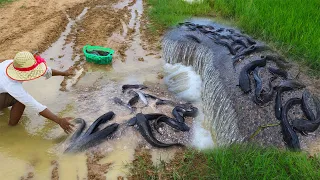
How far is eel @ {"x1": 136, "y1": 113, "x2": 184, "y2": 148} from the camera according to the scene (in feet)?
13.1

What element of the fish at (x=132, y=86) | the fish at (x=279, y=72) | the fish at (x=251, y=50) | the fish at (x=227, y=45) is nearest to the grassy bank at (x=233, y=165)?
the fish at (x=279, y=72)

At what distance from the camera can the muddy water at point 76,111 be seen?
12.1ft

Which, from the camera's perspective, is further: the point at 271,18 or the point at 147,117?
the point at 271,18

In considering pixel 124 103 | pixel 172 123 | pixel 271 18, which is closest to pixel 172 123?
pixel 172 123

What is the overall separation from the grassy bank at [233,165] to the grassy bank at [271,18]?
2148mm

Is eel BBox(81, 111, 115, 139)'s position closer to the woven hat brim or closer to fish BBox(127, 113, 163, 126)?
fish BBox(127, 113, 163, 126)

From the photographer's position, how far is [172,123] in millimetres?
4375

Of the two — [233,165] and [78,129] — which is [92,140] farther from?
[233,165]

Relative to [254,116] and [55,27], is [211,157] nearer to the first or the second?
[254,116]

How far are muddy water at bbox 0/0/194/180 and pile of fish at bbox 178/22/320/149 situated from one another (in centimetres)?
118

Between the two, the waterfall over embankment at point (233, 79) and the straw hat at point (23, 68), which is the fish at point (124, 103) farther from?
the straw hat at point (23, 68)

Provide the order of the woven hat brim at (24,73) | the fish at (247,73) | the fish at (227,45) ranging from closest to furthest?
the woven hat brim at (24,73), the fish at (247,73), the fish at (227,45)

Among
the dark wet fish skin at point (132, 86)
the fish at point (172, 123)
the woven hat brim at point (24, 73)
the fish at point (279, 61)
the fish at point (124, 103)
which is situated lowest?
the dark wet fish skin at point (132, 86)

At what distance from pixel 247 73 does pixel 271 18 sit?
213 cm
